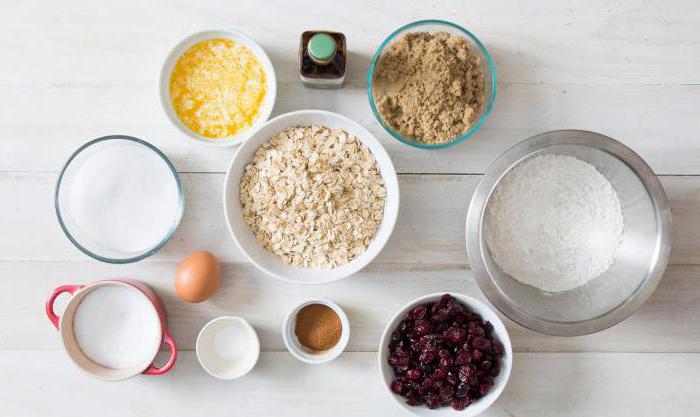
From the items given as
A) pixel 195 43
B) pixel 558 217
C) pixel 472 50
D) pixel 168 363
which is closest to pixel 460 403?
pixel 558 217

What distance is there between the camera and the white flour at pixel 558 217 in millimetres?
1220

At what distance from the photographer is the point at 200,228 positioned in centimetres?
135

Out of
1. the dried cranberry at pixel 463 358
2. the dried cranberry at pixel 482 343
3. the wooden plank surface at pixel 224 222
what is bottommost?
the dried cranberry at pixel 463 358

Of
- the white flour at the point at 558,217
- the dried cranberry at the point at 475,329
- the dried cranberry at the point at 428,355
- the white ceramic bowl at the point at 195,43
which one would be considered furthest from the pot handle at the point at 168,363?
the white flour at the point at 558,217

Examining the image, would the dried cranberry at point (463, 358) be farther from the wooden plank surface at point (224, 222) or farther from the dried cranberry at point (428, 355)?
the wooden plank surface at point (224, 222)

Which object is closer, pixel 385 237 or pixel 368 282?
pixel 385 237

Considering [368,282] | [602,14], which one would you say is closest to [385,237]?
[368,282]

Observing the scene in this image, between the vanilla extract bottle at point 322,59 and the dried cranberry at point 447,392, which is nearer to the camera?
the vanilla extract bottle at point 322,59

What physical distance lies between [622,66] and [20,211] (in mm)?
1555

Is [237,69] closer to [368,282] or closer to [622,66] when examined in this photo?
[368,282]

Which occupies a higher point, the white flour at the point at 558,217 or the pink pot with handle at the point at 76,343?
the white flour at the point at 558,217

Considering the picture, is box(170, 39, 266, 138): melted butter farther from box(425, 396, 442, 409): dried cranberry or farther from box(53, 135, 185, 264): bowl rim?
box(425, 396, 442, 409): dried cranberry

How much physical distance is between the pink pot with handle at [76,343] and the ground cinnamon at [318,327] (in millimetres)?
299

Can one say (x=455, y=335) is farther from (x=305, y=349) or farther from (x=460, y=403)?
(x=305, y=349)
